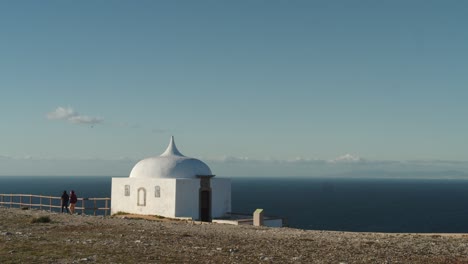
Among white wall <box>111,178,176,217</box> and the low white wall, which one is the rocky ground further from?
white wall <box>111,178,176,217</box>

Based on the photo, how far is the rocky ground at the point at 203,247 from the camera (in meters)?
16.5

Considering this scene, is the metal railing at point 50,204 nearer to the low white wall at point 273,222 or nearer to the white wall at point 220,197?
the white wall at point 220,197

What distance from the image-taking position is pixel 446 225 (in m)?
87.9

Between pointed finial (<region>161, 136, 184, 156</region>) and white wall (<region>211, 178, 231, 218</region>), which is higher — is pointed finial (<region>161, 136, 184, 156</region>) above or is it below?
above

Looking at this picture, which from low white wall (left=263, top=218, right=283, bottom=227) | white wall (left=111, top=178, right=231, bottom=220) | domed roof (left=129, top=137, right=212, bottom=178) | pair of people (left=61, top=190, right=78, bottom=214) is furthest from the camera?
domed roof (left=129, top=137, right=212, bottom=178)

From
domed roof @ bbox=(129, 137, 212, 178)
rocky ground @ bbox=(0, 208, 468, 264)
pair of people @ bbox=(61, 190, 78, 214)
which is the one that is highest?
domed roof @ bbox=(129, 137, 212, 178)

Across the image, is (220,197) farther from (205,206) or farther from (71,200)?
(71,200)

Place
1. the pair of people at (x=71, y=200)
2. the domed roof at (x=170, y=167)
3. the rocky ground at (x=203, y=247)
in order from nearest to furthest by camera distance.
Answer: the rocky ground at (x=203, y=247) → the pair of people at (x=71, y=200) → the domed roof at (x=170, y=167)

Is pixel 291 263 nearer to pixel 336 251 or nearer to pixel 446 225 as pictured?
pixel 336 251

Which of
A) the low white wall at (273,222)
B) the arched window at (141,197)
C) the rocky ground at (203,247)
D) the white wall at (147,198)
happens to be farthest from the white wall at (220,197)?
the rocky ground at (203,247)

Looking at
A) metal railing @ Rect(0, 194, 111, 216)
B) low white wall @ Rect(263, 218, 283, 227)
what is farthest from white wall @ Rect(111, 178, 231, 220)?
low white wall @ Rect(263, 218, 283, 227)

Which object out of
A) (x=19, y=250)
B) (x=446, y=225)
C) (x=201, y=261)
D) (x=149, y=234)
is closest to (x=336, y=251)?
(x=201, y=261)

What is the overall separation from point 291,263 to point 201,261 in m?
2.42

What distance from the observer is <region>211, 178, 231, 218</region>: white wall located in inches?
1527
